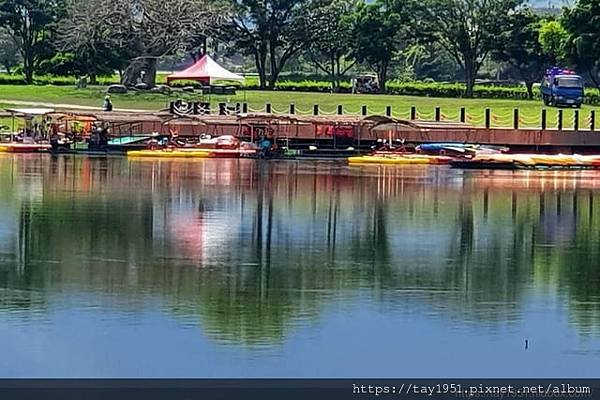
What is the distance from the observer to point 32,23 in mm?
55531

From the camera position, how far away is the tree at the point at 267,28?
187ft

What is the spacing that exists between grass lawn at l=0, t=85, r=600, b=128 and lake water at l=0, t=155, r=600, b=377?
12.5m

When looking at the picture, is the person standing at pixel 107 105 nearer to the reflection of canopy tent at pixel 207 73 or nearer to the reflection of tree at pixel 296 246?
the reflection of canopy tent at pixel 207 73

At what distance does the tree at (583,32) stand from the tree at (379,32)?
8.63m

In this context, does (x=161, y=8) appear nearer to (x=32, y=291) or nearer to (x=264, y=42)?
(x=264, y=42)

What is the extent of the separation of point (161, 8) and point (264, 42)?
902cm

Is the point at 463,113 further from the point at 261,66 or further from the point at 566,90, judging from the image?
the point at 261,66

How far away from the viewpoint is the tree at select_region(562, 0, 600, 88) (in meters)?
47.6

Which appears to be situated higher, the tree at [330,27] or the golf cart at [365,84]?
the tree at [330,27]

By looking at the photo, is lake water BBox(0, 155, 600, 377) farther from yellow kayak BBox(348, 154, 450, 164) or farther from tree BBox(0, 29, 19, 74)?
tree BBox(0, 29, 19, 74)

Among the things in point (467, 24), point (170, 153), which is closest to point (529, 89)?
point (467, 24)

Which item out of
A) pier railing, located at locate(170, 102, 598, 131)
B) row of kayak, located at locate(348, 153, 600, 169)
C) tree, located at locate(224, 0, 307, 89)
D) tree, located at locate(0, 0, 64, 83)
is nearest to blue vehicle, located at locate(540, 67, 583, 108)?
pier railing, located at locate(170, 102, 598, 131)

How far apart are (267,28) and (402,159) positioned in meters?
22.5

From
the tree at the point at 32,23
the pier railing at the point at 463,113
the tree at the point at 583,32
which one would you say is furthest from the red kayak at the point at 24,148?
the tree at the point at 583,32
